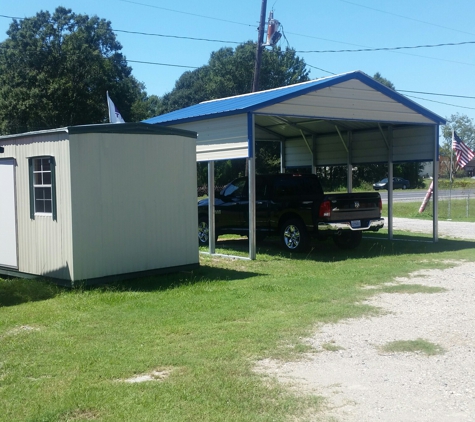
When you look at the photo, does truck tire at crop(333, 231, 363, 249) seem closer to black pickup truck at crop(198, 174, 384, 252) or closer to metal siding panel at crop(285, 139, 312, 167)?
black pickup truck at crop(198, 174, 384, 252)

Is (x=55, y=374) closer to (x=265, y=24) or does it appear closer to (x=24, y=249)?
(x=24, y=249)

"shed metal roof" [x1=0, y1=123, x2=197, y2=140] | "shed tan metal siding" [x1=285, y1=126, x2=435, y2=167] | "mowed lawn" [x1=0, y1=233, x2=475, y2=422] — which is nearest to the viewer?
"mowed lawn" [x1=0, y1=233, x2=475, y2=422]

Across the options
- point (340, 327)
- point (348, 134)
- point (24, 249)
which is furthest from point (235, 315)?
point (348, 134)

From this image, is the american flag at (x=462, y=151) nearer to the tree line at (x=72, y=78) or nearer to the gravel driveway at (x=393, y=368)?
the tree line at (x=72, y=78)

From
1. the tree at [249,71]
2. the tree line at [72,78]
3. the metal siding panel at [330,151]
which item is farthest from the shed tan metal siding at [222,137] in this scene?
the tree at [249,71]

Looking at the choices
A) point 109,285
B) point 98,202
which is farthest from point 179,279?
point 98,202

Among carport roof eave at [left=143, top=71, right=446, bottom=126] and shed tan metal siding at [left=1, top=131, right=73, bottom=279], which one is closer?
shed tan metal siding at [left=1, top=131, right=73, bottom=279]

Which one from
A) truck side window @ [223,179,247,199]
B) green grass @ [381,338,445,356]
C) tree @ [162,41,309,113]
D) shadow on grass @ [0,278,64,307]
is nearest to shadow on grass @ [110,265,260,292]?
shadow on grass @ [0,278,64,307]

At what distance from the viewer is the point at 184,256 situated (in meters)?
11.9

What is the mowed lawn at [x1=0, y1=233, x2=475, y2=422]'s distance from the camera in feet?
16.4

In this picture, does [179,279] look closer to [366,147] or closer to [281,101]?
[281,101]

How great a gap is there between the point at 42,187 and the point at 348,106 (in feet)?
25.0

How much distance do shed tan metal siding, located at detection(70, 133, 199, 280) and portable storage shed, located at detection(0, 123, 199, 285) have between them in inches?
0.7

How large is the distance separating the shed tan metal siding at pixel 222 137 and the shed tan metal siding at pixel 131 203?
1834mm
